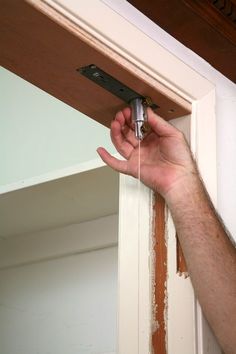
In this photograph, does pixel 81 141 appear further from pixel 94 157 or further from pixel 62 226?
pixel 62 226

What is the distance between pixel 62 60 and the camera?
0.83m

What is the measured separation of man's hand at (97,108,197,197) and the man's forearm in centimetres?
2

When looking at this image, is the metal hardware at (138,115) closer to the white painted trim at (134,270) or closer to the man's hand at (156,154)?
the man's hand at (156,154)

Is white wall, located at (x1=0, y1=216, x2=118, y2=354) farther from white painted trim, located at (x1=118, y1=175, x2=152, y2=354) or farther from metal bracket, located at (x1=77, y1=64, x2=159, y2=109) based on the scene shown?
metal bracket, located at (x1=77, y1=64, x2=159, y2=109)

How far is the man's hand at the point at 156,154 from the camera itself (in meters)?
0.93

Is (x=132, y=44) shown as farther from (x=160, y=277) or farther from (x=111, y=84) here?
(x=160, y=277)

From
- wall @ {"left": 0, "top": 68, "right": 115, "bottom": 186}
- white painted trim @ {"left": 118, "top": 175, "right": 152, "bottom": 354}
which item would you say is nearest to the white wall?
wall @ {"left": 0, "top": 68, "right": 115, "bottom": 186}

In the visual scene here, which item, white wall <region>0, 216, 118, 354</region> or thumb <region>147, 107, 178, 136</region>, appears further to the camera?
white wall <region>0, 216, 118, 354</region>

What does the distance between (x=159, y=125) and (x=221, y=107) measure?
0.19m

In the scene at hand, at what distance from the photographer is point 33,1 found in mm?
734

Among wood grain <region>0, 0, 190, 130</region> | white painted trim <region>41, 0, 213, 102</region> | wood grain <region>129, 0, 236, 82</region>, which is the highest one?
wood grain <region>129, 0, 236, 82</region>

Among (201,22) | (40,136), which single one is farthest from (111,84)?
(40,136)

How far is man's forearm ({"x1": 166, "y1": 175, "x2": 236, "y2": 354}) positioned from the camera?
856 millimetres

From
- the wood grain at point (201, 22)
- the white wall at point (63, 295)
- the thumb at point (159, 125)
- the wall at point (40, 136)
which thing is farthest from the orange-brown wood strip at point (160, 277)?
the white wall at point (63, 295)
